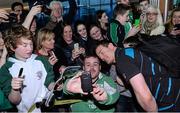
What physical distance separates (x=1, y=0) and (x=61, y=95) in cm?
649

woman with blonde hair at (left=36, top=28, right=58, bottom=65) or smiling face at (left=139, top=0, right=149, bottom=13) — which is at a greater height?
smiling face at (left=139, top=0, right=149, bottom=13)

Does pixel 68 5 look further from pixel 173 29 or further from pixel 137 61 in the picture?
pixel 137 61

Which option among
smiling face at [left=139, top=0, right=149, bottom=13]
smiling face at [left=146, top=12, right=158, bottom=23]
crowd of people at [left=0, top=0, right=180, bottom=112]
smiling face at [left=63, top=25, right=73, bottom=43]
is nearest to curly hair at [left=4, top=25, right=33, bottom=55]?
crowd of people at [left=0, top=0, right=180, bottom=112]

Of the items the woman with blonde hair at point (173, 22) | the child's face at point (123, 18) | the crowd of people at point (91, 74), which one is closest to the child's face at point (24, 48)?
the crowd of people at point (91, 74)

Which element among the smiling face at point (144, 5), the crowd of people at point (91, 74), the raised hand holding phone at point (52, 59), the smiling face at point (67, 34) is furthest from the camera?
the smiling face at point (144, 5)

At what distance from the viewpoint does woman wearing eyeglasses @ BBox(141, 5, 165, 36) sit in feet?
14.4

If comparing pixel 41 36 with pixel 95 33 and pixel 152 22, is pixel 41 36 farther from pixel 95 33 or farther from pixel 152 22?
pixel 152 22

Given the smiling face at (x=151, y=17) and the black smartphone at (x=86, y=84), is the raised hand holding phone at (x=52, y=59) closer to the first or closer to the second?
the black smartphone at (x=86, y=84)

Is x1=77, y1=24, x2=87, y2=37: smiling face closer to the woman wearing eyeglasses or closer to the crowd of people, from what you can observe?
the crowd of people

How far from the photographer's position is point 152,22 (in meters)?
4.48

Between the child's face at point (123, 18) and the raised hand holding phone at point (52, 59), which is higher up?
the child's face at point (123, 18)

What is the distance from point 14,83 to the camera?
89.6 inches

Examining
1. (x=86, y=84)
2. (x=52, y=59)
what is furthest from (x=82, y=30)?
(x=86, y=84)

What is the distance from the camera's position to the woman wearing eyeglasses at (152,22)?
14.4 ft
